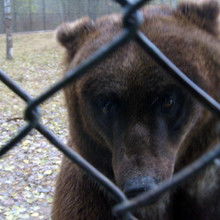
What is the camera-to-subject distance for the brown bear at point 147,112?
1.82 m

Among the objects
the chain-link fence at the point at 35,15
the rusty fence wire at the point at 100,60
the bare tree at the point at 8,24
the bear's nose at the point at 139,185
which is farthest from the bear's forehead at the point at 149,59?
the chain-link fence at the point at 35,15

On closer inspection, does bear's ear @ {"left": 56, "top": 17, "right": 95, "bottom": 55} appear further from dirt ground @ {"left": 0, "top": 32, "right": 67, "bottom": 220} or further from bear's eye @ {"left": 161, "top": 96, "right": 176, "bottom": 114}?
bear's eye @ {"left": 161, "top": 96, "right": 176, "bottom": 114}

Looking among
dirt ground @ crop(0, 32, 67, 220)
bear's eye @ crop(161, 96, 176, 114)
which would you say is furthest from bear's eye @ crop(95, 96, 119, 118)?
dirt ground @ crop(0, 32, 67, 220)

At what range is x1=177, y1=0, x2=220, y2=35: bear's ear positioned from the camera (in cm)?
217

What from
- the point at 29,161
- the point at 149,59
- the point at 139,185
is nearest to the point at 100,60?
the point at 139,185

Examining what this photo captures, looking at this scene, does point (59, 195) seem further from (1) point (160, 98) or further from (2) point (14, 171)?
(2) point (14, 171)

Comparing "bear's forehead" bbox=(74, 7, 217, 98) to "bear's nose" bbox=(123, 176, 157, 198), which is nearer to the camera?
"bear's nose" bbox=(123, 176, 157, 198)

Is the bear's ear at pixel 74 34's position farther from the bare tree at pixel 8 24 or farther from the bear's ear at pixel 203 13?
the bare tree at pixel 8 24

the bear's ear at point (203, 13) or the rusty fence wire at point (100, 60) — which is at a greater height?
the rusty fence wire at point (100, 60)

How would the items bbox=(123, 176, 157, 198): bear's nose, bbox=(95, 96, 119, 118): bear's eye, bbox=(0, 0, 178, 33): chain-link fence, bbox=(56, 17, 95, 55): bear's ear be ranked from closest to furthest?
bbox=(123, 176, 157, 198): bear's nose, bbox=(95, 96, 119, 118): bear's eye, bbox=(56, 17, 95, 55): bear's ear, bbox=(0, 0, 178, 33): chain-link fence

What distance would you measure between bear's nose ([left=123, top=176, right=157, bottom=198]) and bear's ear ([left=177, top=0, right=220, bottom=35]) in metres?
0.92

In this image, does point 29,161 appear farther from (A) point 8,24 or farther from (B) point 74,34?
(A) point 8,24

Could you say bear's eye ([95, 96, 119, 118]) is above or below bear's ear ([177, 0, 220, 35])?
below

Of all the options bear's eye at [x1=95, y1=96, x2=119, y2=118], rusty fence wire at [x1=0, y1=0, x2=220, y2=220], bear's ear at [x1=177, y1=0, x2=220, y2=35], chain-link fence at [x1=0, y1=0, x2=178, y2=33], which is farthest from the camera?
chain-link fence at [x1=0, y1=0, x2=178, y2=33]
